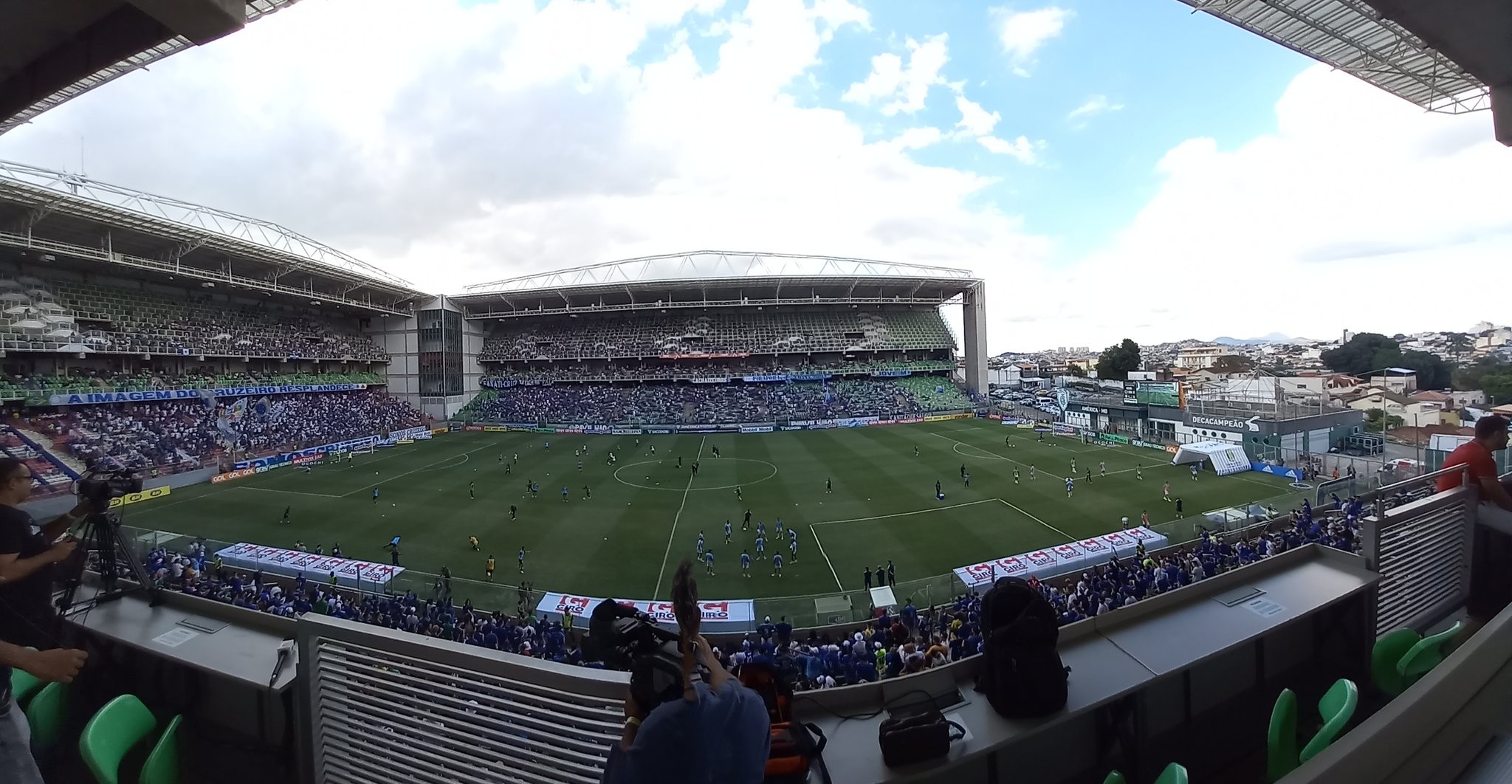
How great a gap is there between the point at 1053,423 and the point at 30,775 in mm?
42758

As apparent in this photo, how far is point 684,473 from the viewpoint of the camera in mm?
28672

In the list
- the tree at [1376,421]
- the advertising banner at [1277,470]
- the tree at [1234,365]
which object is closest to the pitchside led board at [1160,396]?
the tree at [1376,421]

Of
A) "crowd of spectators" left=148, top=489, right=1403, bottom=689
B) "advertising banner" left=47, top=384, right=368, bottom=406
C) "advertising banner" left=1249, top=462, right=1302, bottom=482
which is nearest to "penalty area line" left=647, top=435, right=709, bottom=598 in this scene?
"crowd of spectators" left=148, top=489, right=1403, bottom=689

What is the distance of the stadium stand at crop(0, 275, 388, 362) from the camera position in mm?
29594

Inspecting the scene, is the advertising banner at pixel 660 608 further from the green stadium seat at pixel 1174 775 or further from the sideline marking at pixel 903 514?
the green stadium seat at pixel 1174 775

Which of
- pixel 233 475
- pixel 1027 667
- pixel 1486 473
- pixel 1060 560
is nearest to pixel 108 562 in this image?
pixel 1027 667

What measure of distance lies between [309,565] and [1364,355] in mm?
73329

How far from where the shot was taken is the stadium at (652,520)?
2.61 meters

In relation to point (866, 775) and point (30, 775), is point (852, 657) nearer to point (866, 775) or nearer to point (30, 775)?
point (866, 775)

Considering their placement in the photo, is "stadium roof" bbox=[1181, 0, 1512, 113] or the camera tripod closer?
the camera tripod

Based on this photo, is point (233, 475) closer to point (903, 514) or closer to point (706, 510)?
point (706, 510)

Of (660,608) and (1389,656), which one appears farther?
(660,608)

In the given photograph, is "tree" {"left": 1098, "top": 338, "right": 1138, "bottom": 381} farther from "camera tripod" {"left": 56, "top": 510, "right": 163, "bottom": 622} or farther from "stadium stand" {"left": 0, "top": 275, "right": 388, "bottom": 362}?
"stadium stand" {"left": 0, "top": 275, "right": 388, "bottom": 362}

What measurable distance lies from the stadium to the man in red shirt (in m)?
0.08
